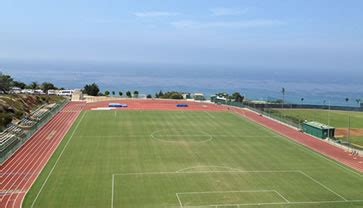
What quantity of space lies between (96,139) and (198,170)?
15745 mm

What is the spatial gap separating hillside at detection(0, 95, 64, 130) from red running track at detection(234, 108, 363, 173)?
1298 inches

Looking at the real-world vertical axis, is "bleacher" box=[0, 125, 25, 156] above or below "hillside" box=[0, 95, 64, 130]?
below

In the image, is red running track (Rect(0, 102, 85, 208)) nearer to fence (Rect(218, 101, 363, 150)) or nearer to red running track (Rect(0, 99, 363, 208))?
red running track (Rect(0, 99, 363, 208))

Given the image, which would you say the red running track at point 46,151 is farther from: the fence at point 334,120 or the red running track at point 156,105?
the fence at point 334,120

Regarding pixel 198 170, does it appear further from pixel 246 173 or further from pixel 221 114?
pixel 221 114

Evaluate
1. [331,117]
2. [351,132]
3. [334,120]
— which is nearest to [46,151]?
[351,132]

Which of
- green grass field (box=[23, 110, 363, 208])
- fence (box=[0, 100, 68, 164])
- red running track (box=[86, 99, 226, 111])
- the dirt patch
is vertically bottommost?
green grass field (box=[23, 110, 363, 208])

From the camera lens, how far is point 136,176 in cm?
3116

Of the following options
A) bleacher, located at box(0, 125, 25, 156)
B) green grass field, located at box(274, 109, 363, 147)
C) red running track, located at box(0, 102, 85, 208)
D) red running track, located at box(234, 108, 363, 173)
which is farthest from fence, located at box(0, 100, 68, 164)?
green grass field, located at box(274, 109, 363, 147)

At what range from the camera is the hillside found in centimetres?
4959

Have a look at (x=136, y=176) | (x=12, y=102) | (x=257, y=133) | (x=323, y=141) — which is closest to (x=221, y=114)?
(x=257, y=133)

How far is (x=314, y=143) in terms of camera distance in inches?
1809

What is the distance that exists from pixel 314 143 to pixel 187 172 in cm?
1962

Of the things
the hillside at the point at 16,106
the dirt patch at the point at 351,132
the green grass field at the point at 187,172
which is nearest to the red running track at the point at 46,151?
the green grass field at the point at 187,172
